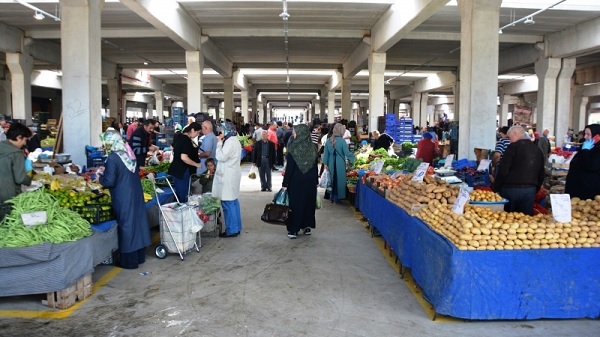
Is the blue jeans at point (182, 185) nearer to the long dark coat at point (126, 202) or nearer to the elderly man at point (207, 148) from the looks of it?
the elderly man at point (207, 148)

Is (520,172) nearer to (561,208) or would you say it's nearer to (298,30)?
(561,208)

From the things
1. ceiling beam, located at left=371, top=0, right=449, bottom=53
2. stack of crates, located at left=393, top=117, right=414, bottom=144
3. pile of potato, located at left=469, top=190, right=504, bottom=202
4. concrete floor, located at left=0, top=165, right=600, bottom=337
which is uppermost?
ceiling beam, located at left=371, top=0, right=449, bottom=53

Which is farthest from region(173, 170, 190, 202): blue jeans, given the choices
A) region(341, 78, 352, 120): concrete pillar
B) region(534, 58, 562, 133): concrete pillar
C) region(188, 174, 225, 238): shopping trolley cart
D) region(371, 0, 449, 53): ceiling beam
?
region(341, 78, 352, 120): concrete pillar

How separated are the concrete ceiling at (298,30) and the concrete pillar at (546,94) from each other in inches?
43.0

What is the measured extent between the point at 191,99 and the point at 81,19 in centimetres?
909

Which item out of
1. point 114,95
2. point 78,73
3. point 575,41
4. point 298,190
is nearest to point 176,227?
point 298,190

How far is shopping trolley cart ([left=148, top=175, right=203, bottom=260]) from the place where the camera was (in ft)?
21.0

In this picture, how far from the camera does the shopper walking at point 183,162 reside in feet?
26.1

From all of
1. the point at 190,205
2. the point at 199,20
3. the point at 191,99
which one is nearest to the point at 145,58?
the point at 191,99

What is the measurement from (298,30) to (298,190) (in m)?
11.0

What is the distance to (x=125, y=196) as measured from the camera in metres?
5.78

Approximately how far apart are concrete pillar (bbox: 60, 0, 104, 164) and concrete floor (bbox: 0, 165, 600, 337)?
417 cm

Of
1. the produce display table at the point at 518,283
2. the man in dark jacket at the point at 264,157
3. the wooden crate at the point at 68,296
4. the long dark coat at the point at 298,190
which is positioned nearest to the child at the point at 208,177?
the long dark coat at the point at 298,190

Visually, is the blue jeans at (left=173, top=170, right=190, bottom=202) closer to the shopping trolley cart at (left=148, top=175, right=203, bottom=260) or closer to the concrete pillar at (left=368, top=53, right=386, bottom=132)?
the shopping trolley cart at (left=148, top=175, right=203, bottom=260)
